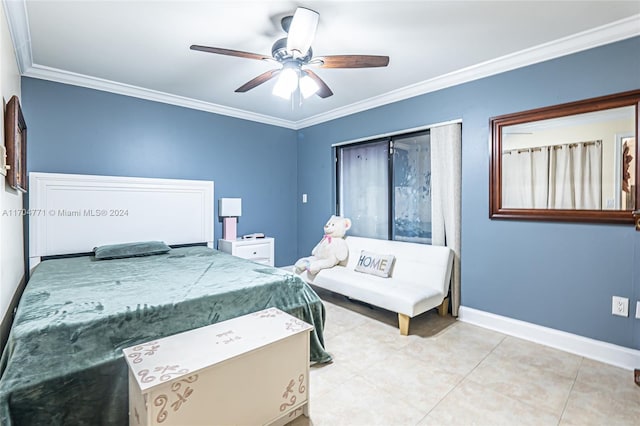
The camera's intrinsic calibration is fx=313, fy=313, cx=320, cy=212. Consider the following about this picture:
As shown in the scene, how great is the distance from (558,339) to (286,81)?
2.92m

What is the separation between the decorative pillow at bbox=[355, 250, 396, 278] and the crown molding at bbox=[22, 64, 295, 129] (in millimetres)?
2505

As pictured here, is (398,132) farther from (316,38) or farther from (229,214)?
(229,214)

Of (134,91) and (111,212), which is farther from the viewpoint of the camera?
(134,91)

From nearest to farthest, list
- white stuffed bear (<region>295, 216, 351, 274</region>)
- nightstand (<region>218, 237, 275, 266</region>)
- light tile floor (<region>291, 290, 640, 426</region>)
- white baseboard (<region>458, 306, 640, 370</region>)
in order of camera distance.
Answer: light tile floor (<region>291, 290, 640, 426</region>), white baseboard (<region>458, 306, 640, 370</region>), white stuffed bear (<region>295, 216, 351, 274</region>), nightstand (<region>218, 237, 275, 266</region>)

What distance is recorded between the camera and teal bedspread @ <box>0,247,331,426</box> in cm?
128

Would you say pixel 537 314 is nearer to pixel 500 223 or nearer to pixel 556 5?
pixel 500 223

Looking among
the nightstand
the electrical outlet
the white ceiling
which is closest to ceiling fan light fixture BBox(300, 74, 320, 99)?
the white ceiling

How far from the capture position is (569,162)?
244 centimetres

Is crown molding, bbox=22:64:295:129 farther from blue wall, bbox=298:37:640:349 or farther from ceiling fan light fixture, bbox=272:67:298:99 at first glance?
blue wall, bbox=298:37:640:349

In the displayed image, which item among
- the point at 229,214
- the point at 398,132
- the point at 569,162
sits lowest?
the point at 229,214

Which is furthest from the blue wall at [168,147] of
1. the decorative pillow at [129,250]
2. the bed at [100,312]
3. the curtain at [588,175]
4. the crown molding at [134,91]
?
the curtain at [588,175]

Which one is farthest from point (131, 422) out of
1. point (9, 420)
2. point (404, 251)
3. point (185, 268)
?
point (404, 251)

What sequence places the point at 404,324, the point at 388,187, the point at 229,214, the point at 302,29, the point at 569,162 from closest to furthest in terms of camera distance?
the point at 302,29
the point at 569,162
the point at 404,324
the point at 388,187
the point at 229,214

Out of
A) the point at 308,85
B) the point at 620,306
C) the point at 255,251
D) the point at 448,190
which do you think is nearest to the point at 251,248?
the point at 255,251
